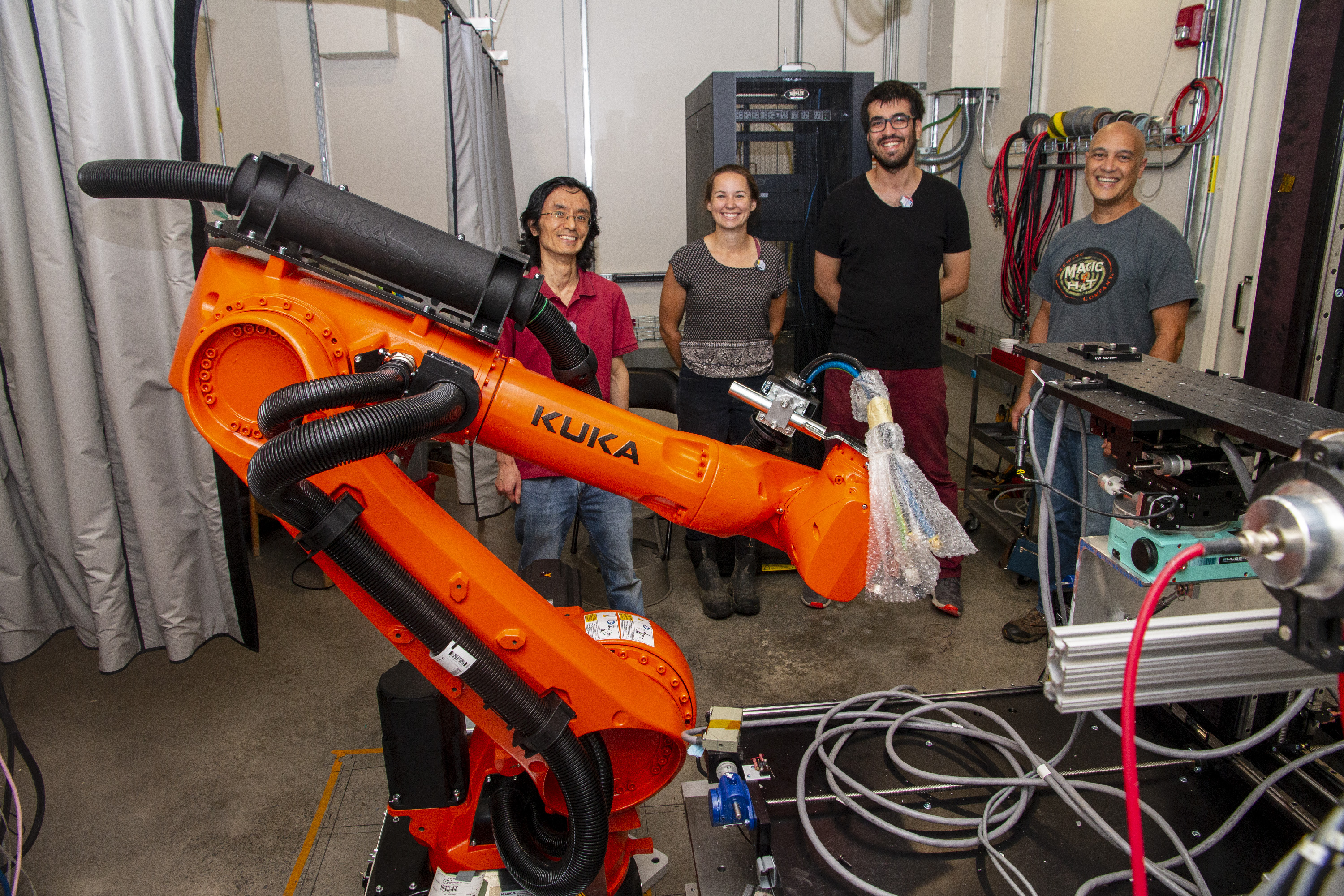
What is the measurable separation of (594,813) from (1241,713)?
1.13 meters

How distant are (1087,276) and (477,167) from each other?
Answer: 231cm

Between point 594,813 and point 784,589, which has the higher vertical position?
point 594,813

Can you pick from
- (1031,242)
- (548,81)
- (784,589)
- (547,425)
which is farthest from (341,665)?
(1031,242)

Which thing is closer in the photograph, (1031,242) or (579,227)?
(579,227)

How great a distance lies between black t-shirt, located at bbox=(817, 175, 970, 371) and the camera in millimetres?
3045

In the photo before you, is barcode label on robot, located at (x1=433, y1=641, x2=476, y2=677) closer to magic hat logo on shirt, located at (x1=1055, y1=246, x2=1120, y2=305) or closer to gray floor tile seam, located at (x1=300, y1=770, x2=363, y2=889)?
gray floor tile seam, located at (x1=300, y1=770, x2=363, y2=889)

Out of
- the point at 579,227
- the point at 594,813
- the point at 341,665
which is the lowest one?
the point at 341,665

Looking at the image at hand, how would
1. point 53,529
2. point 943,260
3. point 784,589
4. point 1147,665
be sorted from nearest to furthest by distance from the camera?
point 1147,665
point 53,529
point 943,260
point 784,589

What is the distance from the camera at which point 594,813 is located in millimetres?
1327

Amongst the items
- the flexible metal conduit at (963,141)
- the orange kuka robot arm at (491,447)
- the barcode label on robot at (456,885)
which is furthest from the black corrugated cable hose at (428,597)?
the flexible metal conduit at (963,141)

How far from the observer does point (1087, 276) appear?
2633mm

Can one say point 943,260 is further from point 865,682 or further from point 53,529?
point 53,529

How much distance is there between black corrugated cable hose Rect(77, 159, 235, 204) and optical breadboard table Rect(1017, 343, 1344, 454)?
52.5 inches

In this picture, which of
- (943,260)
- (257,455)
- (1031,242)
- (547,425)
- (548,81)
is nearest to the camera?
(257,455)
